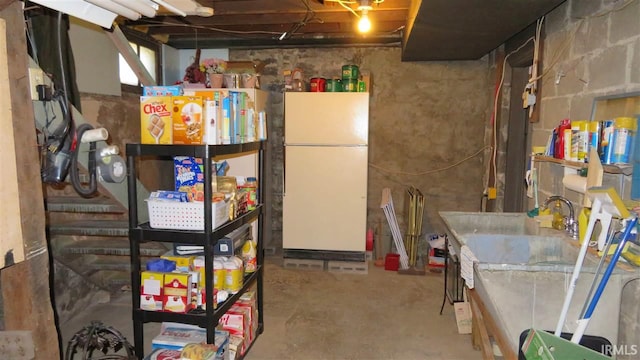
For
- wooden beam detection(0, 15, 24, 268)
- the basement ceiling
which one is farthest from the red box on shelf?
wooden beam detection(0, 15, 24, 268)

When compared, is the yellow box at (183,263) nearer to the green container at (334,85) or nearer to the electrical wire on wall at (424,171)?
the green container at (334,85)

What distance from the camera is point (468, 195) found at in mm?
4730

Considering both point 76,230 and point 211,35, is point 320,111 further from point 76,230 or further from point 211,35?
point 76,230

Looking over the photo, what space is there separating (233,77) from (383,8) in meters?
1.57

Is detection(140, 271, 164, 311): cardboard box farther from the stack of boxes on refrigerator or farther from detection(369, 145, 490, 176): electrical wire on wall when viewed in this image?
detection(369, 145, 490, 176): electrical wire on wall

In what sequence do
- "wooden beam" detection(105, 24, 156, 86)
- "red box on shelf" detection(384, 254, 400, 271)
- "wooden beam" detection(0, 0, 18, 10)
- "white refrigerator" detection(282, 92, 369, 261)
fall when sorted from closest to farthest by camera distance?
"wooden beam" detection(0, 0, 18, 10)
"wooden beam" detection(105, 24, 156, 86)
"white refrigerator" detection(282, 92, 369, 261)
"red box on shelf" detection(384, 254, 400, 271)

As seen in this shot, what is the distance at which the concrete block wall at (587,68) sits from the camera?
185 cm

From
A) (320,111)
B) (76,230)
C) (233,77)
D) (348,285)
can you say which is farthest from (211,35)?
(348,285)

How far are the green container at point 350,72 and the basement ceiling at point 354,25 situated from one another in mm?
309

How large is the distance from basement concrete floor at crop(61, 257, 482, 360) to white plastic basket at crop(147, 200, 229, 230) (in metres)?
1.06

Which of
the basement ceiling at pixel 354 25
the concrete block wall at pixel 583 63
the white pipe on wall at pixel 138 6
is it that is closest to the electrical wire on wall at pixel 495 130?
the basement ceiling at pixel 354 25

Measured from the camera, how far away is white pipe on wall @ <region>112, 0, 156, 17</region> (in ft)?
6.41

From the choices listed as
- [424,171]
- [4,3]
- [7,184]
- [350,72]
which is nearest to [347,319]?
[424,171]

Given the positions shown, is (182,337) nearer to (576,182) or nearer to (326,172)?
(576,182)
